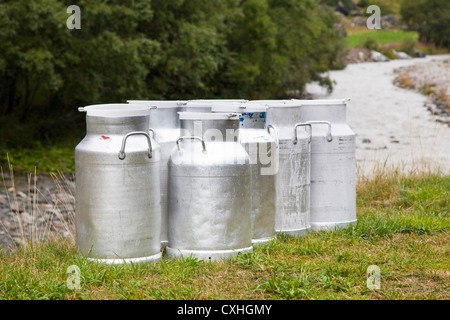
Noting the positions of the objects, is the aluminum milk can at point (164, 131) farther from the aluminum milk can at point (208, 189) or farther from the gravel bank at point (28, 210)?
the gravel bank at point (28, 210)

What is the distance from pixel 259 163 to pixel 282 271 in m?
0.97

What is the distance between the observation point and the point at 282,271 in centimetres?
423

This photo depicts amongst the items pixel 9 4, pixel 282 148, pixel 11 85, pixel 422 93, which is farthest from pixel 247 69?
pixel 282 148

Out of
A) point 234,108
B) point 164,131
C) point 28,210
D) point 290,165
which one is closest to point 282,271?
point 290,165

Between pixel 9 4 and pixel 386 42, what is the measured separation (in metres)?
46.1

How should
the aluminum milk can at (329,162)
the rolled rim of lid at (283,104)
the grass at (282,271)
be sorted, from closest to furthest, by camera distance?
the grass at (282,271), the rolled rim of lid at (283,104), the aluminum milk can at (329,162)

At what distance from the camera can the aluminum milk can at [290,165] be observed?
16.9 ft

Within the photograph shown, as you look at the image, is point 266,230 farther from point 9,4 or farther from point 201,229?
point 9,4

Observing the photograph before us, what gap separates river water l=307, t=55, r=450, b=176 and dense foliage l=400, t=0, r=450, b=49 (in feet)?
38.3

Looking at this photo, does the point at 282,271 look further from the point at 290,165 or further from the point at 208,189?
the point at 290,165

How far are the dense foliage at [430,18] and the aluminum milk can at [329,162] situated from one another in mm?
45893

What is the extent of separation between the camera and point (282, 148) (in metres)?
5.14

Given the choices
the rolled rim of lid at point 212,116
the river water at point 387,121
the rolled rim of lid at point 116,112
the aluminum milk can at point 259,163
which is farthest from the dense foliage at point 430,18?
the rolled rim of lid at point 116,112
